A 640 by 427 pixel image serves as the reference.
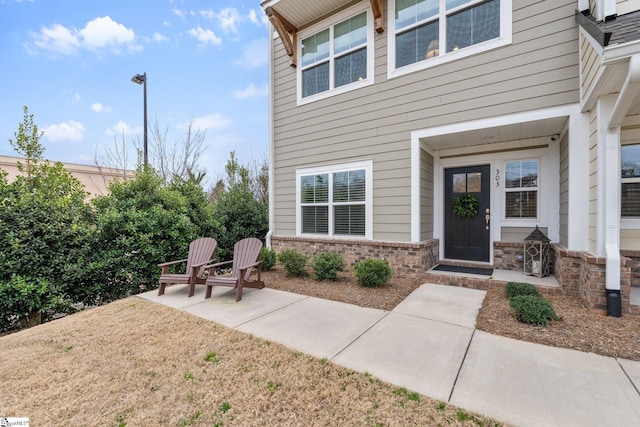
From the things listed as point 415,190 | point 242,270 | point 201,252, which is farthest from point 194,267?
point 415,190

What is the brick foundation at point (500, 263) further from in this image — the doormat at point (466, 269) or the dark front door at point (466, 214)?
the dark front door at point (466, 214)

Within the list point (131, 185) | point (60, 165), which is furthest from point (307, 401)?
point (60, 165)

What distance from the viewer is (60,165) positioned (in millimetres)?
5461

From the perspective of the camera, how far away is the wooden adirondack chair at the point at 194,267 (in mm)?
4754

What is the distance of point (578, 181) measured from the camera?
3.96 m

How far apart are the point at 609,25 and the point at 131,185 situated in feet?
26.7

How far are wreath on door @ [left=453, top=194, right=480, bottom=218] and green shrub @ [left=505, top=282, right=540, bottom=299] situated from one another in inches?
79.4

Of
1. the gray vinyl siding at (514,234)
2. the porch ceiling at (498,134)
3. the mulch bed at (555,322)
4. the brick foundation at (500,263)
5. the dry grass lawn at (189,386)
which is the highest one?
the porch ceiling at (498,134)

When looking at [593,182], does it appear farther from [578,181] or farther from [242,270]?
[242,270]

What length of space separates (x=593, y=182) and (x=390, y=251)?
10.4 ft

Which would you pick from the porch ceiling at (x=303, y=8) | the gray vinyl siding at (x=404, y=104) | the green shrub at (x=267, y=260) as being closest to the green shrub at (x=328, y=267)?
the gray vinyl siding at (x=404, y=104)

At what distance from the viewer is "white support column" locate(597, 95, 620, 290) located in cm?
329

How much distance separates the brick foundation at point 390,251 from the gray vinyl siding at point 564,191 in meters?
2.11

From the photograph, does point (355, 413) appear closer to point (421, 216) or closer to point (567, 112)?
point (421, 216)
